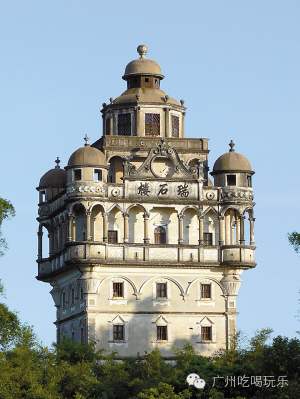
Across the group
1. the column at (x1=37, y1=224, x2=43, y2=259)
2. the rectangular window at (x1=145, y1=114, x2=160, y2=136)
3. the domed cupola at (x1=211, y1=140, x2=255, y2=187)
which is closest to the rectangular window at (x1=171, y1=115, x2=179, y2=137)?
the rectangular window at (x1=145, y1=114, x2=160, y2=136)

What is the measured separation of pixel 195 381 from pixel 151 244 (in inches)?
941

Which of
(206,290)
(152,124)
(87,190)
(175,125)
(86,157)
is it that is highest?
(175,125)

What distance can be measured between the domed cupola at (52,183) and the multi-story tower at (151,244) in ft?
12.9

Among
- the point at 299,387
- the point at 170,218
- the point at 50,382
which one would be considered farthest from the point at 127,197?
the point at 299,387

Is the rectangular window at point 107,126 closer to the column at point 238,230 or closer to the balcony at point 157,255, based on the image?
the balcony at point 157,255

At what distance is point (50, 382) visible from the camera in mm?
110688

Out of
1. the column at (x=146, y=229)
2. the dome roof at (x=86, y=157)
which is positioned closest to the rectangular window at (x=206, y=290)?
the column at (x=146, y=229)

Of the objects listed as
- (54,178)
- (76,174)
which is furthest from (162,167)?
(54,178)

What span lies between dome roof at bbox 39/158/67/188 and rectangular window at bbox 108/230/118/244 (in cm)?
1009

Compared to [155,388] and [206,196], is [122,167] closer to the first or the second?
[206,196]

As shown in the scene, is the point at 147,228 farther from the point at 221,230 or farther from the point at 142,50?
the point at 142,50

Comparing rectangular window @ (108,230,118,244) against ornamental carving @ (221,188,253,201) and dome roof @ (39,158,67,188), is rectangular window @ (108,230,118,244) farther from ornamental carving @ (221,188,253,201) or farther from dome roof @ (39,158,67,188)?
dome roof @ (39,158,67,188)

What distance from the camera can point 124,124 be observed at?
138 metres

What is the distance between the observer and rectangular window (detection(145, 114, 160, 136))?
136875 mm
